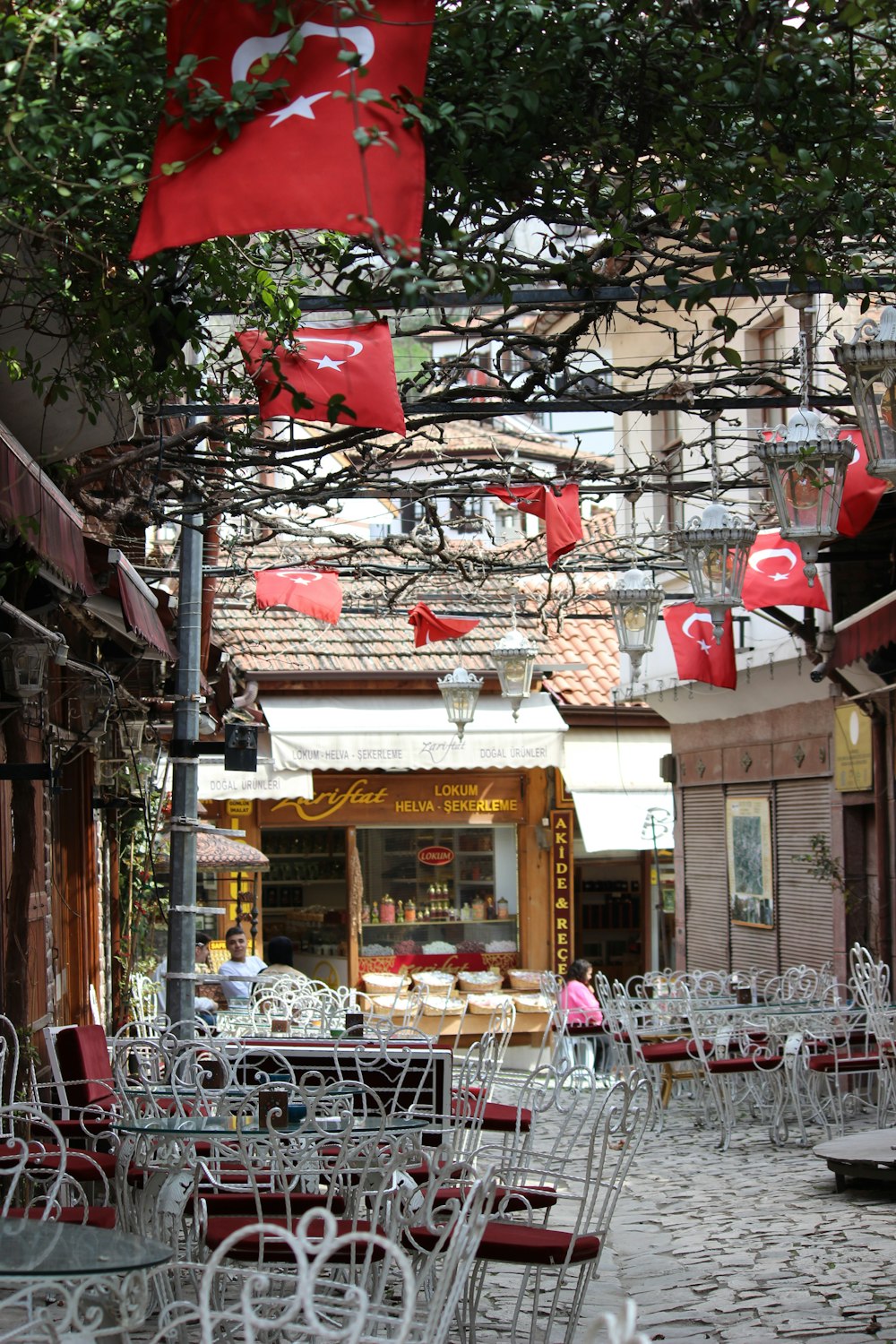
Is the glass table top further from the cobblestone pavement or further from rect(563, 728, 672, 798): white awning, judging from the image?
rect(563, 728, 672, 798): white awning

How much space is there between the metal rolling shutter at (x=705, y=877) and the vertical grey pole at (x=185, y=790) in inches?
426

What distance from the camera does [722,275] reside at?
5.74 metres

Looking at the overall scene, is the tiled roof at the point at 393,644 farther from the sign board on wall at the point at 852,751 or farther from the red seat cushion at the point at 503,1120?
the red seat cushion at the point at 503,1120

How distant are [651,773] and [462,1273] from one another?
21.0 m

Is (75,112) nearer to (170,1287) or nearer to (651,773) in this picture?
(170,1287)

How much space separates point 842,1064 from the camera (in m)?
12.7

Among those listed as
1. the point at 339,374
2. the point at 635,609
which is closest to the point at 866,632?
the point at 635,609

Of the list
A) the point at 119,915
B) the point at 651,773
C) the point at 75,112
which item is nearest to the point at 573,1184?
the point at 119,915

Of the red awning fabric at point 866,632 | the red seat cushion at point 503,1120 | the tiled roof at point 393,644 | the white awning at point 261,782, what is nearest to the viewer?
the red seat cushion at point 503,1120

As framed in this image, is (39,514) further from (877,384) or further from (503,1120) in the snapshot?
(503,1120)

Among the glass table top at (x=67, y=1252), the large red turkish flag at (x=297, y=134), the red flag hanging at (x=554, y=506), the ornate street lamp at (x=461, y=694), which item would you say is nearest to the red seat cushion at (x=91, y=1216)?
the glass table top at (x=67, y=1252)

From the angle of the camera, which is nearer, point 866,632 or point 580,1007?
point 866,632

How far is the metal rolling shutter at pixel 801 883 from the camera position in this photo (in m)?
17.1

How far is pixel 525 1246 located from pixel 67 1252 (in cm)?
255
